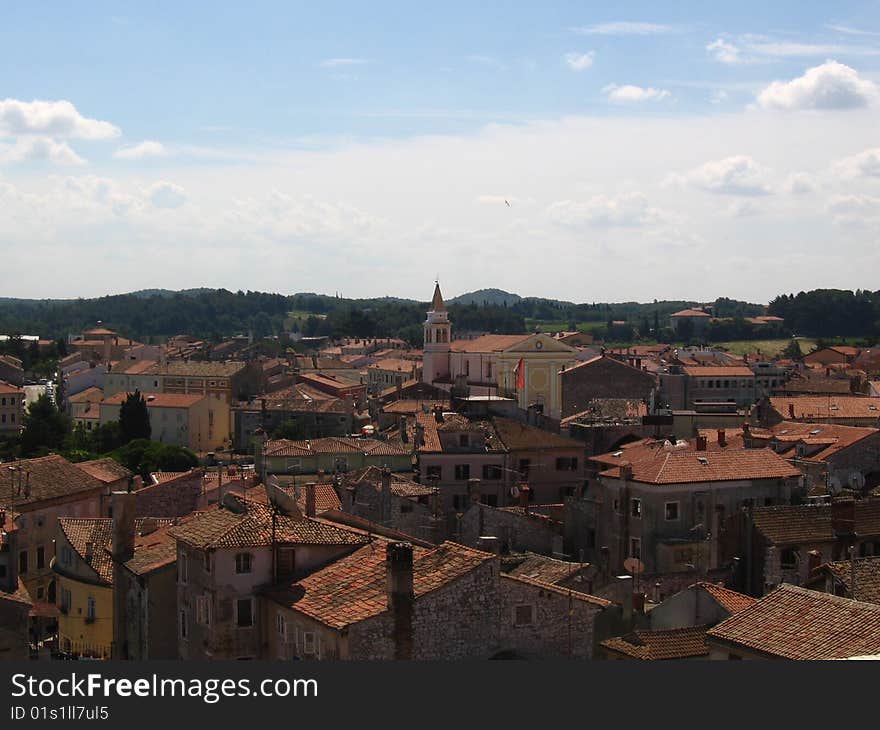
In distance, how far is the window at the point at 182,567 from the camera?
85.9 feet

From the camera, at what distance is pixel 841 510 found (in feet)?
111

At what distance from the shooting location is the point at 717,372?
113062 mm

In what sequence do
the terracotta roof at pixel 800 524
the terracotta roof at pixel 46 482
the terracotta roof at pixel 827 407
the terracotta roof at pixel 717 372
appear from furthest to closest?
the terracotta roof at pixel 717 372, the terracotta roof at pixel 827 407, the terracotta roof at pixel 46 482, the terracotta roof at pixel 800 524

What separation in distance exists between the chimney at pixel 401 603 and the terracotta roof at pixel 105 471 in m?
34.5

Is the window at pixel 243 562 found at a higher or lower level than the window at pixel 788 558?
higher

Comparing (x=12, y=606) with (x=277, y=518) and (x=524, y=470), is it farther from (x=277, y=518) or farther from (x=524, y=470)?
(x=524, y=470)

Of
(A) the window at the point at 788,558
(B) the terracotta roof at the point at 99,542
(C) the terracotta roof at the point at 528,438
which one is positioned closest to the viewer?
(B) the terracotta roof at the point at 99,542

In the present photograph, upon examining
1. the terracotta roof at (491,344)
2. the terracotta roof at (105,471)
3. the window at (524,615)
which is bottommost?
the terracotta roof at (105,471)

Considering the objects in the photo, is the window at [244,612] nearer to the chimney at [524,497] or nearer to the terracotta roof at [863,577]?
the terracotta roof at [863,577]

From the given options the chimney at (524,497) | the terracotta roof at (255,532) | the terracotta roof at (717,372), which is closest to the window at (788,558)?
the terracotta roof at (255,532)

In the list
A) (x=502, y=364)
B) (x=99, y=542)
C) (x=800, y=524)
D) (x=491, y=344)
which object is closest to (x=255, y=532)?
(x=99, y=542)

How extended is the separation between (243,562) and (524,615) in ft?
16.2

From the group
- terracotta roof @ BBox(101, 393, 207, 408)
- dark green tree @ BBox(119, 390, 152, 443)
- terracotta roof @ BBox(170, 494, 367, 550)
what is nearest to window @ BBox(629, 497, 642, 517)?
terracotta roof @ BBox(170, 494, 367, 550)

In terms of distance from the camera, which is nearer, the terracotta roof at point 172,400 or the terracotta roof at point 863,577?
the terracotta roof at point 863,577
